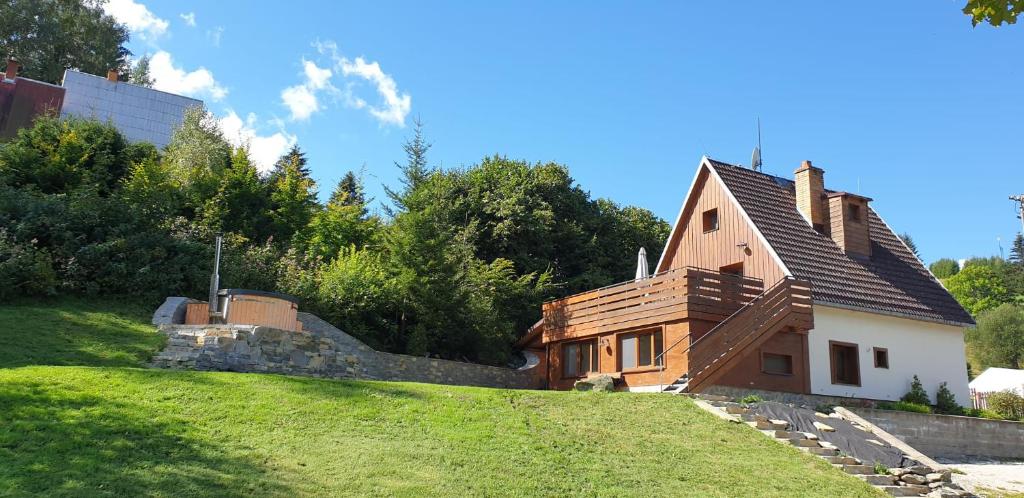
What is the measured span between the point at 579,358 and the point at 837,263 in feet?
27.1

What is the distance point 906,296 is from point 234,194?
23.0 metres

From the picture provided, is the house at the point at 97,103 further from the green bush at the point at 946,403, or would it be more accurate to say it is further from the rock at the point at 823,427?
the green bush at the point at 946,403

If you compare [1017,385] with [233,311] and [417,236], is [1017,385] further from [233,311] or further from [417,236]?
[233,311]

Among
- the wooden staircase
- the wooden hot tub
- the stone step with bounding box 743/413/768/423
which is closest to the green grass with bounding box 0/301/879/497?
the stone step with bounding box 743/413/768/423

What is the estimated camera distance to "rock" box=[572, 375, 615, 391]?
19.4m

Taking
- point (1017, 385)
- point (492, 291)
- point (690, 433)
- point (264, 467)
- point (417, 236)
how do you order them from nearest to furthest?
point (264, 467) < point (690, 433) < point (417, 236) < point (492, 291) < point (1017, 385)

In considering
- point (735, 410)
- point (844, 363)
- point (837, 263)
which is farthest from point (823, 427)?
point (837, 263)

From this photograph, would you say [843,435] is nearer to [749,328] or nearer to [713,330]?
[713,330]

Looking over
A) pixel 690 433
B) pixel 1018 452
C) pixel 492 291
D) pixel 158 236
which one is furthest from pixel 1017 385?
pixel 158 236

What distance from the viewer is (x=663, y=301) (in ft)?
65.6

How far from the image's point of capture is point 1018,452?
68.2 feet

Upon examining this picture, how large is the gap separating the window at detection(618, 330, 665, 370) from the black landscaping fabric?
3.99 m

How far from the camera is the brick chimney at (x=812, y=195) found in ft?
79.3

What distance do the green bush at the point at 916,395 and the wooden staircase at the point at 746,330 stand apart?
4.29 meters
